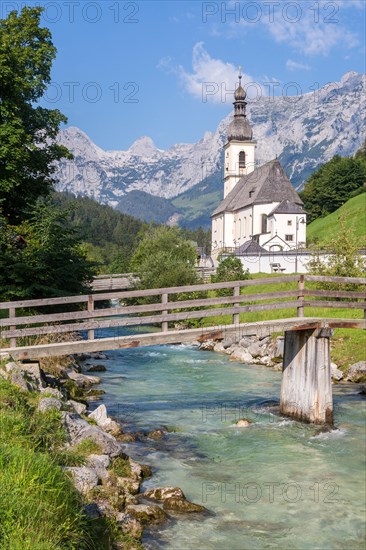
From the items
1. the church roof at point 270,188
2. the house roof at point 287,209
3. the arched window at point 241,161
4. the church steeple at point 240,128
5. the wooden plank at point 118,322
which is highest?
the church steeple at point 240,128

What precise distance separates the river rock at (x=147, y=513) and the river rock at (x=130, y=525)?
37 cm

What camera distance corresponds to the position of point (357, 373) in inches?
795

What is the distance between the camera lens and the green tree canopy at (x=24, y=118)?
24984mm

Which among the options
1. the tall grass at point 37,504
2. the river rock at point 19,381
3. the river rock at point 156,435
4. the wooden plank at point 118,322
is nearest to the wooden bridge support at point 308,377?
the wooden plank at point 118,322

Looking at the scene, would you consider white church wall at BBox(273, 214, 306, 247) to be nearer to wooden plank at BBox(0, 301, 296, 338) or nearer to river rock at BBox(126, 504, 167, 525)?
wooden plank at BBox(0, 301, 296, 338)

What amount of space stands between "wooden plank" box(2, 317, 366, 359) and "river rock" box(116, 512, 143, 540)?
5261 mm

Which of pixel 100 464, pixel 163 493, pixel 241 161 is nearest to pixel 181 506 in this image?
pixel 163 493

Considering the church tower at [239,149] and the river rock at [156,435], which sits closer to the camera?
the river rock at [156,435]

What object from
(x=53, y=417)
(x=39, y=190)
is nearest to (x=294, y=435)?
(x=53, y=417)

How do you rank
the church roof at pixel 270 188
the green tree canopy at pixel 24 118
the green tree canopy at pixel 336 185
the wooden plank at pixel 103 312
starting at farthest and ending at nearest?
the green tree canopy at pixel 336 185 → the church roof at pixel 270 188 → the green tree canopy at pixel 24 118 → the wooden plank at pixel 103 312

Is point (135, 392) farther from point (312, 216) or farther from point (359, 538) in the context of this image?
point (312, 216)

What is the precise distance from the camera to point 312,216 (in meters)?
103

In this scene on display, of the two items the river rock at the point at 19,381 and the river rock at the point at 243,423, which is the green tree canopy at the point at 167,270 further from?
the river rock at the point at 19,381

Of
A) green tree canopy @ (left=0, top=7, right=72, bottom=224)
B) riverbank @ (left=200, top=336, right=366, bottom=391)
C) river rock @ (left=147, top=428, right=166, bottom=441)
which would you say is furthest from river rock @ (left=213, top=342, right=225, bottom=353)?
river rock @ (left=147, top=428, right=166, bottom=441)
